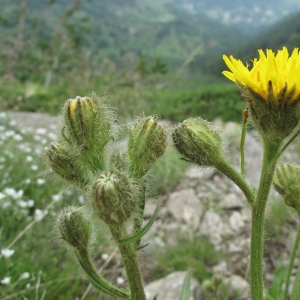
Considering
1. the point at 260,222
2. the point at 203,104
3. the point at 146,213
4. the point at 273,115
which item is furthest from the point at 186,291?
the point at 203,104

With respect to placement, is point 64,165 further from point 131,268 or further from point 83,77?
point 83,77

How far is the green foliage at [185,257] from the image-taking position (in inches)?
151

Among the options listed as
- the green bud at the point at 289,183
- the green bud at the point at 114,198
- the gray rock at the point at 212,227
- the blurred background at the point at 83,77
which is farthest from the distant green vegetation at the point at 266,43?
the green bud at the point at 114,198

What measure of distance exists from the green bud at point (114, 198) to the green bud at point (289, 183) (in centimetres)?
67

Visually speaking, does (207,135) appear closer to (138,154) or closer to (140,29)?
(138,154)

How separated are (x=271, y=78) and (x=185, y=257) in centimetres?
301

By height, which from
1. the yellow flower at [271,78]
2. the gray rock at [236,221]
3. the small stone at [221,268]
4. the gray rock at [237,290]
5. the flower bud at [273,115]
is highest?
the yellow flower at [271,78]

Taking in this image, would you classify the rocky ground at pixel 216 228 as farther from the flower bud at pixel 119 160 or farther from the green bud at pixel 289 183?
the flower bud at pixel 119 160

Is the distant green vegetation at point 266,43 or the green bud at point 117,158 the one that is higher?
the distant green vegetation at point 266,43


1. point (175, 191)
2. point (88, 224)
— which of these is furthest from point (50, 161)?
point (175, 191)

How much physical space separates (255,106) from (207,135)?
265 millimetres

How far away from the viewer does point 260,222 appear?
1284 mm

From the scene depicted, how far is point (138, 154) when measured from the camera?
1.46 metres

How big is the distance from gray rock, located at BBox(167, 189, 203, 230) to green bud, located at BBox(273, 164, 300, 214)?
3014 millimetres
